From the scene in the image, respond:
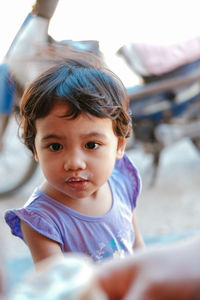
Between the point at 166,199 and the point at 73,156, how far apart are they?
248cm

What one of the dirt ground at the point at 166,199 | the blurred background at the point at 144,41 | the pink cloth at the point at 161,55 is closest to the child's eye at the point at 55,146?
the blurred background at the point at 144,41

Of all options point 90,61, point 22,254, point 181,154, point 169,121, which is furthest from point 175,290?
point 181,154

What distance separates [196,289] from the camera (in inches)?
11.9

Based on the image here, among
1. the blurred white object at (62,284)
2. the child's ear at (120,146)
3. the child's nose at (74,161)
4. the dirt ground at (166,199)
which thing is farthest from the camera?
the dirt ground at (166,199)

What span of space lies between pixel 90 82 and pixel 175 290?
2.63 ft

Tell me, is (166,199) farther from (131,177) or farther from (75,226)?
(75,226)

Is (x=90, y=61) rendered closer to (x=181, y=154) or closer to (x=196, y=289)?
(x=196, y=289)

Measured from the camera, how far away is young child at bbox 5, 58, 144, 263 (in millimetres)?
1015

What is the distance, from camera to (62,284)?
0.28 m

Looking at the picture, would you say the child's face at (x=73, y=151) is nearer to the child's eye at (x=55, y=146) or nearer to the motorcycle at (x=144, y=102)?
the child's eye at (x=55, y=146)

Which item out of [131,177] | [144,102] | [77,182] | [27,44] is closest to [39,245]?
[77,182]

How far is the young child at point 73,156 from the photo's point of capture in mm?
1015

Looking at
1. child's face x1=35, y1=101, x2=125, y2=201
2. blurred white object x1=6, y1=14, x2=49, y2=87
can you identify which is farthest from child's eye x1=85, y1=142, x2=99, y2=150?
blurred white object x1=6, y1=14, x2=49, y2=87

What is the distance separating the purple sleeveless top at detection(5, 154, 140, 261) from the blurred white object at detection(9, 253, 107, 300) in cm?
74
